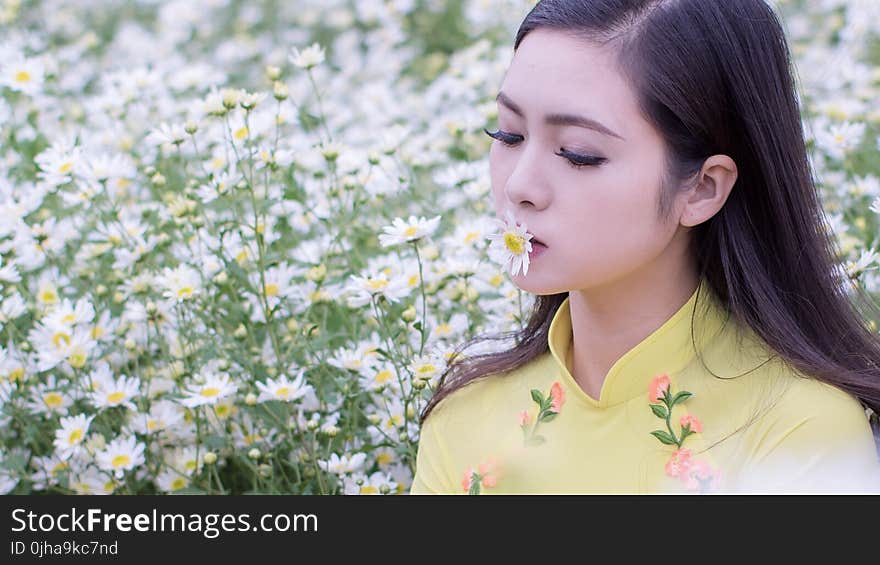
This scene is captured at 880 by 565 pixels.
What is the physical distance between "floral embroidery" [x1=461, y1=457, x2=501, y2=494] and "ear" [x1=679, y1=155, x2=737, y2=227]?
35cm

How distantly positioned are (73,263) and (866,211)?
1.40 m

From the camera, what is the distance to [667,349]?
1264mm

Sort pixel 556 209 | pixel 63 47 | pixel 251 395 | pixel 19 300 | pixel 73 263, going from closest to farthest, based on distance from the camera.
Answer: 1. pixel 556 209
2. pixel 251 395
3. pixel 19 300
4. pixel 73 263
5. pixel 63 47

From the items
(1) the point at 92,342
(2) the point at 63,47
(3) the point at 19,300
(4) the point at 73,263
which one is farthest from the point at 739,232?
(2) the point at 63,47

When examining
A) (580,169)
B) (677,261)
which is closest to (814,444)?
(677,261)

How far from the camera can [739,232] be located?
1.25 meters

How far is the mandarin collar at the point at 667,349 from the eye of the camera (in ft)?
4.12

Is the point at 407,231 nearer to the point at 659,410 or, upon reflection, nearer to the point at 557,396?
the point at 557,396

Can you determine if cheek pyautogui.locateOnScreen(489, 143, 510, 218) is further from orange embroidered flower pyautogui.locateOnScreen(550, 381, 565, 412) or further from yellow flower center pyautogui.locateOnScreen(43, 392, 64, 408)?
yellow flower center pyautogui.locateOnScreen(43, 392, 64, 408)

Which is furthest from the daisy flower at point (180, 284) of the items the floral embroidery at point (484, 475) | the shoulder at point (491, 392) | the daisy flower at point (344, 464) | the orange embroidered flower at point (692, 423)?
the orange embroidered flower at point (692, 423)

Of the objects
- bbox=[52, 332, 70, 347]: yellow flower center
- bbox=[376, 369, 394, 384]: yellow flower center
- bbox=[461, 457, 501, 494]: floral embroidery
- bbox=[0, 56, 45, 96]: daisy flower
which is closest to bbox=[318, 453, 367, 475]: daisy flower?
bbox=[376, 369, 394, 384]: yellow flower center

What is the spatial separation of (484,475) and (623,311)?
242 mm

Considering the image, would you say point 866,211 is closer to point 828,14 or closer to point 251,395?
point 251,395

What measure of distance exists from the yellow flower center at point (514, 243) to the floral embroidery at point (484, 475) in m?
0.27
